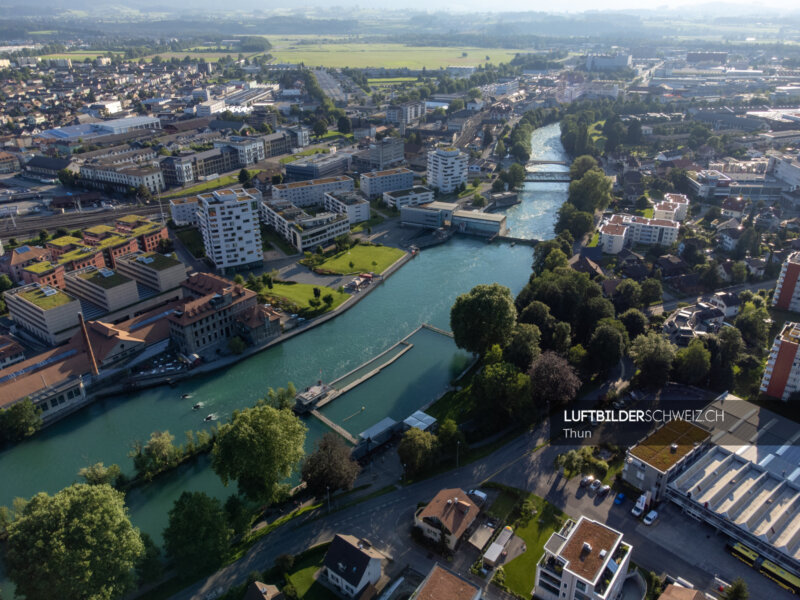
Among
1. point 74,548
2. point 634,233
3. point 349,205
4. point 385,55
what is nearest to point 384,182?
point 349,205

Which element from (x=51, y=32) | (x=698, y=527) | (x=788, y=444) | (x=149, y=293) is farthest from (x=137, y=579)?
(x=51, y=32)

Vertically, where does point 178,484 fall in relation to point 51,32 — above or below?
below

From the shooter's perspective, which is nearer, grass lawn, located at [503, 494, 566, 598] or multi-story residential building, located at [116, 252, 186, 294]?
grass lawn, located at [503, 494, 566, 598]

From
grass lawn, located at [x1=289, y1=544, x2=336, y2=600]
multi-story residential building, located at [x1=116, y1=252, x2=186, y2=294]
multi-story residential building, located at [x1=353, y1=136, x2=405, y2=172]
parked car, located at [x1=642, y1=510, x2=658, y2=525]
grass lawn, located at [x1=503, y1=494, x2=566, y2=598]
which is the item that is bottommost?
grass lawn, located at [x1=289, y1=544, x2=336, y2=600]

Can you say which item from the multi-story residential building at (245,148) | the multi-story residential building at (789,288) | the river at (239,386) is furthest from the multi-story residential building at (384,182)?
the multi-story residential building at (789,288)

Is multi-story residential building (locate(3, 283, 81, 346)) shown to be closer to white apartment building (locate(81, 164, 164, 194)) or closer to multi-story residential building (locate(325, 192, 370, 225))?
multi-story residential building (locate(325, 192, 370, 225))

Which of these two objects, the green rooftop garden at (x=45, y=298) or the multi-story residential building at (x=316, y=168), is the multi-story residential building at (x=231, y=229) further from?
the multi-story residential building at (x=316, y=168)

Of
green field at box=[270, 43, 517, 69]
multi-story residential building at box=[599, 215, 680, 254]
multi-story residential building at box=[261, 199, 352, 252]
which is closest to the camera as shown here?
multi-story residential building at box=[599, 215, 680, 254]

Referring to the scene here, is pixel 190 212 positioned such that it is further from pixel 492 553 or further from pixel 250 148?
pixel 492 553

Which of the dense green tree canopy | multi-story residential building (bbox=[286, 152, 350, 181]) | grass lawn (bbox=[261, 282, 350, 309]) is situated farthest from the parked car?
multi-story residential building (bbox=[286, 152, 350, 181])
